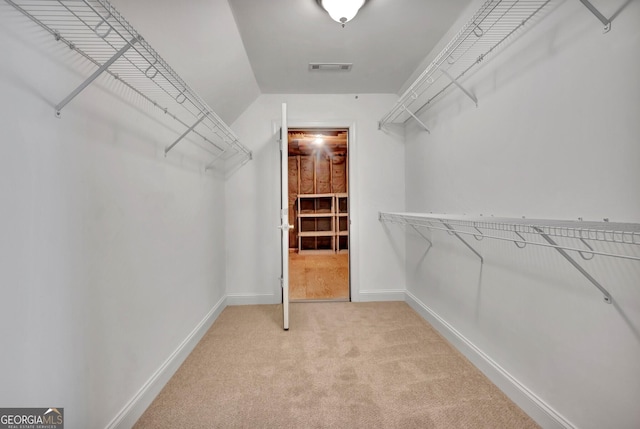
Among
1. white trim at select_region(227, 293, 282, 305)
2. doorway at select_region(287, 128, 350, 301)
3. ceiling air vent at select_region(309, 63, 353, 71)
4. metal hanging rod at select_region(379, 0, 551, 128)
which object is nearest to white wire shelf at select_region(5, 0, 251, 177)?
ceiling air vent at select_region(309, 63, 353, 71)

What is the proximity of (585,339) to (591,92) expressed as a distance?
38.1 inches

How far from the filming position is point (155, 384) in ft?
4.60

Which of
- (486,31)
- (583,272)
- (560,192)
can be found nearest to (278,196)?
(486,31)

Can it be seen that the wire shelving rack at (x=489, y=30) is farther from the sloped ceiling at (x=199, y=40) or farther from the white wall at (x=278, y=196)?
the sloped ceiling at (x=199, y=40)

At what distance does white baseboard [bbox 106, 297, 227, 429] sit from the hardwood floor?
4.01 feet

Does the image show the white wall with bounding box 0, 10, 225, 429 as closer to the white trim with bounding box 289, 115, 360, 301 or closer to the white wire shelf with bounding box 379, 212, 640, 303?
the white wire shelf with bounding box 379, 212, 640, 303

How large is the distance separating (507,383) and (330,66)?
2557 mm

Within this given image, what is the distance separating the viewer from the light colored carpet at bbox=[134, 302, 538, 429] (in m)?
1.25

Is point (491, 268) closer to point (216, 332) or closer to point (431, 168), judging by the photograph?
point (431, 168)

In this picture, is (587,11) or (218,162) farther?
(218,162)

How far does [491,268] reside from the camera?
152 centimetres

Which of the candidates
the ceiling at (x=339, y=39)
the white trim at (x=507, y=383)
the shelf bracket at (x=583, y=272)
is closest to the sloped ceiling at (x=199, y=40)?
the ceiling at (x=339, y=39)

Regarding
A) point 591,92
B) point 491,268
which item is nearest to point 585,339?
point 491,268

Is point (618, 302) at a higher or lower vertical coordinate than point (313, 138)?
lower
